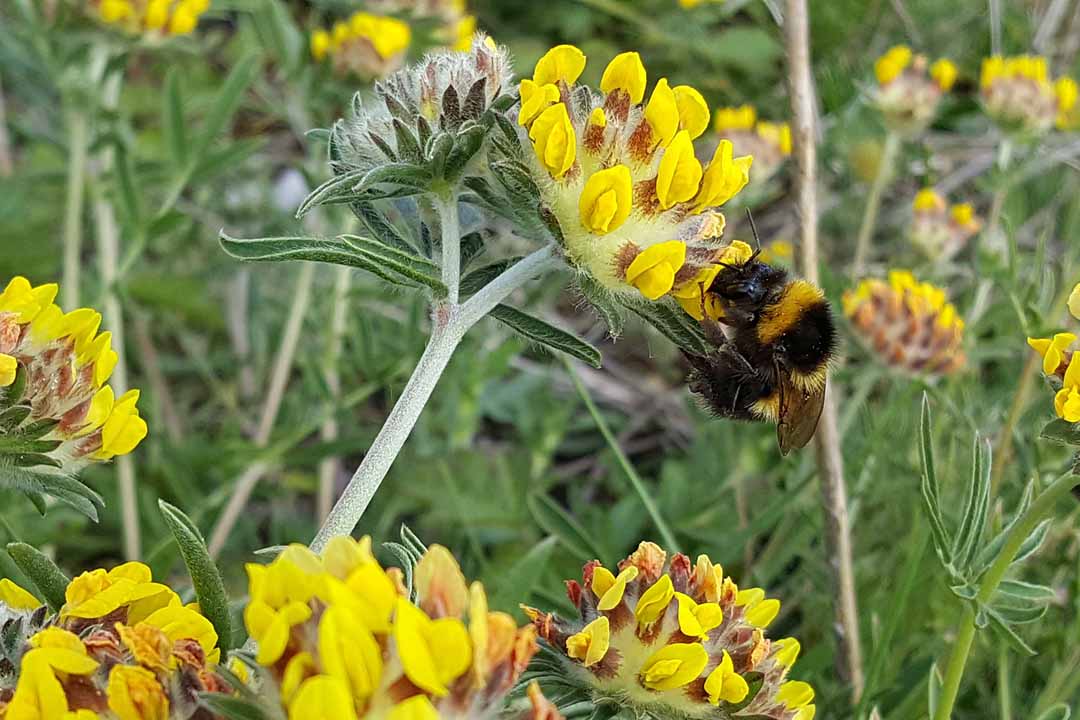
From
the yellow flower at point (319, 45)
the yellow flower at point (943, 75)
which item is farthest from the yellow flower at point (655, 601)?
the yellow flower at point (943, 75)

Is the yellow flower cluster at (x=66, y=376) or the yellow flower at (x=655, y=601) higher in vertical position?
the yellow flower cluster at (x=66, y=376)

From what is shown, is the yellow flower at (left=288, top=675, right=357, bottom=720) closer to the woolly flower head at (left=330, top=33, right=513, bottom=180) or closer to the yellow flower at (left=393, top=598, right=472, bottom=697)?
the yellow flower at (left=393, top=598, right=472, bottom=697)

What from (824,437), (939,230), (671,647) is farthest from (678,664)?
(939,230)

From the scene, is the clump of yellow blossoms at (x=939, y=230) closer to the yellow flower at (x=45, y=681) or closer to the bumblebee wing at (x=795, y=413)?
the bumblebee wing at (x=795, y=413)

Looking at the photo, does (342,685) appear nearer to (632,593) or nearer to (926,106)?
(632,593)

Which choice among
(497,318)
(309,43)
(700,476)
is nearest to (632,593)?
(497,318)
